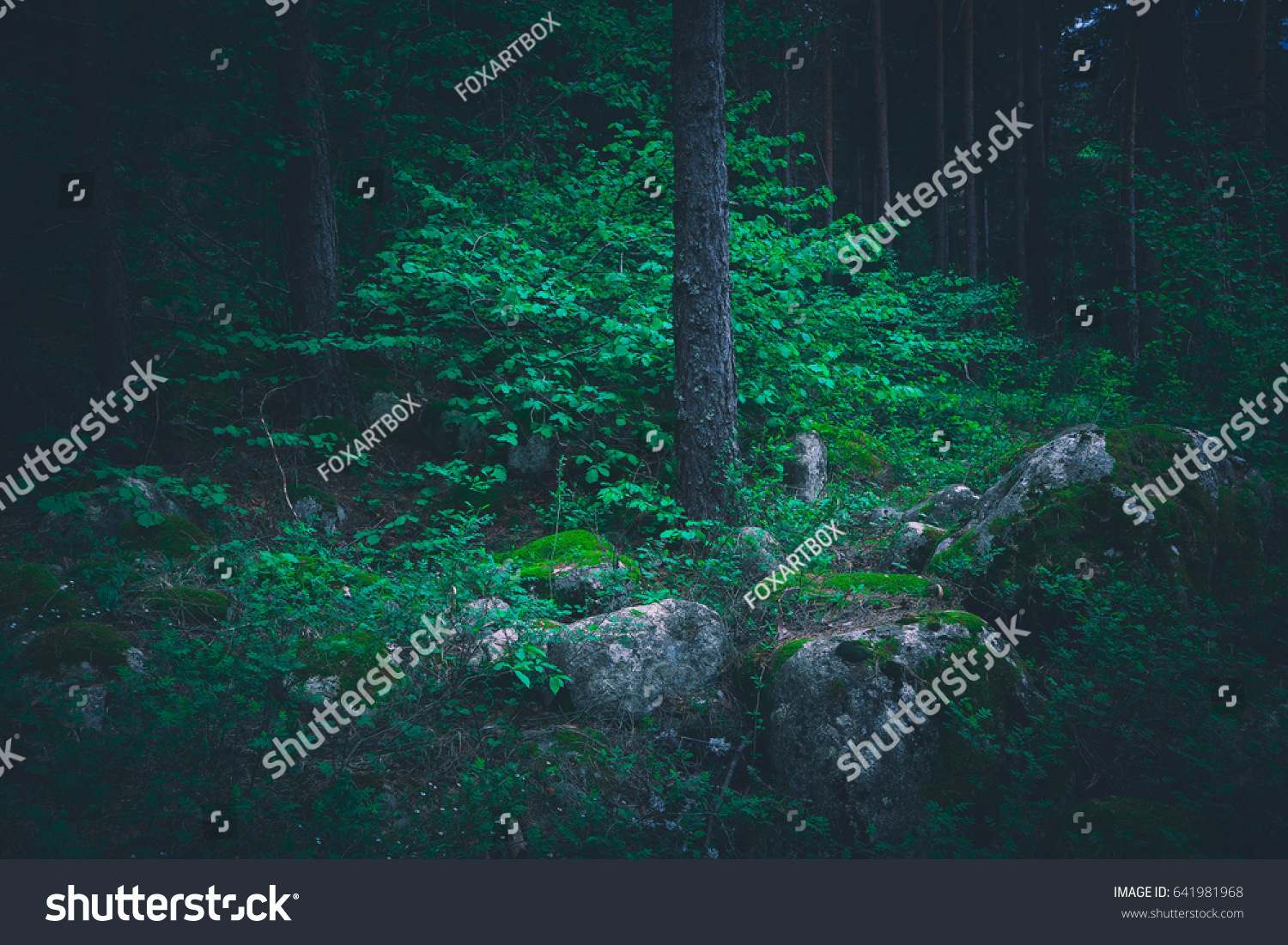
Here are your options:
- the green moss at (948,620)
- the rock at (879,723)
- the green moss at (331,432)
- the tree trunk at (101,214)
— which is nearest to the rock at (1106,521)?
the green moss at (948,620)

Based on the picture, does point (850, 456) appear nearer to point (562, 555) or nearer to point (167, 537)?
point (562, 555)

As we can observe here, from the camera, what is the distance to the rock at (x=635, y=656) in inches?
186

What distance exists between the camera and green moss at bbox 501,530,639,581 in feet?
18.7

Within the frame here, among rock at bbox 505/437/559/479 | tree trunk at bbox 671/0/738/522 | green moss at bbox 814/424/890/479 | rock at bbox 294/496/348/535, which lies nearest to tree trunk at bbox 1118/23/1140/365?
green moss at bbox 814/424/890/479

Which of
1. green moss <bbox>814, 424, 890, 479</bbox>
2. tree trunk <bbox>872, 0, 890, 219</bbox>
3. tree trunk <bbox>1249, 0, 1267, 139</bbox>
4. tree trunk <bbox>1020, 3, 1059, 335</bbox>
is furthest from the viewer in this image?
tree trunk <bbox>1020, 3, 1059, 335</bbox>

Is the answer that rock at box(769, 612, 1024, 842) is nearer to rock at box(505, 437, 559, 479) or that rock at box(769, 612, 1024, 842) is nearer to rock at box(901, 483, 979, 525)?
rock at box(901, 483, 979, 525)

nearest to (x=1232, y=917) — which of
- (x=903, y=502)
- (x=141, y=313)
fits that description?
(x=903, y=502)

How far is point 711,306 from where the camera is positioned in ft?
22.4

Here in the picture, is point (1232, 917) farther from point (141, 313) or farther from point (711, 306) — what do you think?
point (141, 313)

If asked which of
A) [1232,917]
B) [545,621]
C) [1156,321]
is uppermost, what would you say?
[1156,321]

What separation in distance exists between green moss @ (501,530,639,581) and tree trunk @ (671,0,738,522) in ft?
3.91

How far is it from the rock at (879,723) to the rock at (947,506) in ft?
7.71

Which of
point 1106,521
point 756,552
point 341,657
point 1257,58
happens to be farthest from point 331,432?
point 1257,58

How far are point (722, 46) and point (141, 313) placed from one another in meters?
7.67
